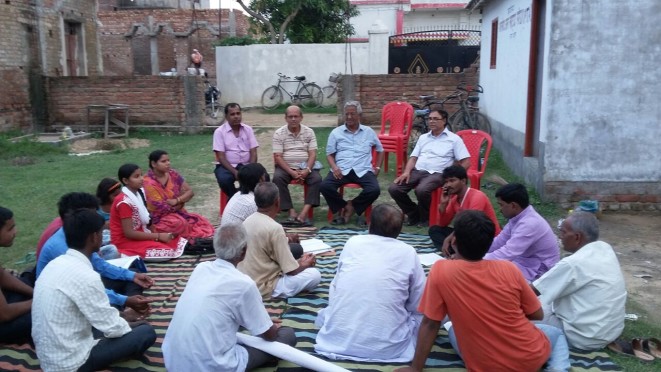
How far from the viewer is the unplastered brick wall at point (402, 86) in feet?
45.8

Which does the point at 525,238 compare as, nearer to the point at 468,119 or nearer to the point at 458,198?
the point at 458,198

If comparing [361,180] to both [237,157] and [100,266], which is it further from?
[100,266]

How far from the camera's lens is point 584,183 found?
23.9ft

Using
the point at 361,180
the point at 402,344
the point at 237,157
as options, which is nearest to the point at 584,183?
the point at 361,180

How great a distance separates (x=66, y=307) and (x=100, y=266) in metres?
1.30

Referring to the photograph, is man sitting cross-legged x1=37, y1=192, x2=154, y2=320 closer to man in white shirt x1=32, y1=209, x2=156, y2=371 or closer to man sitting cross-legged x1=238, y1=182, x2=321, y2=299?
man in white shirt x1=32, y1=209, x2=156, y2=371

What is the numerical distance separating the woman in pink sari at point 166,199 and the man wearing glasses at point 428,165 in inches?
89.5

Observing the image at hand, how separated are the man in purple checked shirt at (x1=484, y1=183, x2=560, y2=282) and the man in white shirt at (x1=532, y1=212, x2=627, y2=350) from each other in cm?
56

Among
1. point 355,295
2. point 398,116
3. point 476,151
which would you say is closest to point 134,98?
point 398,116

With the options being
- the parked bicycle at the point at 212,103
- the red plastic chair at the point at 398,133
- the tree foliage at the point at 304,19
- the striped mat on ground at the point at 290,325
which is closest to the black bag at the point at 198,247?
the striped mat on ground at the point at 290,325

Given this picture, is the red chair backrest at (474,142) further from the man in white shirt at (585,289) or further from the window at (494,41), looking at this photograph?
the window at (494,41)

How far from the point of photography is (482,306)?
2.95 m

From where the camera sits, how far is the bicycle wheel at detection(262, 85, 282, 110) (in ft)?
63.7

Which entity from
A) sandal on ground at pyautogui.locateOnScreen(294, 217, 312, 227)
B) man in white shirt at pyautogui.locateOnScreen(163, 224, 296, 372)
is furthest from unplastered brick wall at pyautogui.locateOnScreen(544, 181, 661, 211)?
man in white shirt at pyautogui.locateOnScreen(163, 224, 296, 372)
